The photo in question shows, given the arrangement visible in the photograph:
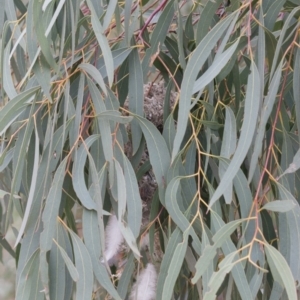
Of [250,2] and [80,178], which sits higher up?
[250,2]

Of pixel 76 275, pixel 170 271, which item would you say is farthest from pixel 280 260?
pixel 76 275

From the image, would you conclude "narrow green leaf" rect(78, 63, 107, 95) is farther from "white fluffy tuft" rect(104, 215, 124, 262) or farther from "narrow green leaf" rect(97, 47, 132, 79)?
"white fluffy tuft" rect(104, 215, 124, 262)

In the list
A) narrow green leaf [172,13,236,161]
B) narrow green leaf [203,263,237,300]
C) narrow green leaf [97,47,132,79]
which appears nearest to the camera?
narrow green leaf [203,263,237,300]

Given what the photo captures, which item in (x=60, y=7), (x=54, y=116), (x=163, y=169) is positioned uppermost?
(x=60, y=7)

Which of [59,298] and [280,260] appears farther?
[59,298]

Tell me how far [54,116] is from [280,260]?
13.5 inches

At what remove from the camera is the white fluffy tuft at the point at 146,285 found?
871 mm

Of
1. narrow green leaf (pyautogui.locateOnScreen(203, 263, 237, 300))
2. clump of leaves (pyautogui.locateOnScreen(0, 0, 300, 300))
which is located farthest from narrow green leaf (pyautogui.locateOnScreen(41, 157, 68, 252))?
narrow green leaf (pyautogui.locateOnScreen(203, 263, 237, 300))

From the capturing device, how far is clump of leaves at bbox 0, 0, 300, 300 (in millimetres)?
729

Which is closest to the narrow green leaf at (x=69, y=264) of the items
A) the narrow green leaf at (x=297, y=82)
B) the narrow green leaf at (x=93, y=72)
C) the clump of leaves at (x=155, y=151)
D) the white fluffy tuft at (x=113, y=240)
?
the clump of leaves at (x=155, y=151)

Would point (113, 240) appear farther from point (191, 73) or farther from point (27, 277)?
point (191, 73)

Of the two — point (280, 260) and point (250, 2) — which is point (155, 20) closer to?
point (250, 2)

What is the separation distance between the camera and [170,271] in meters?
0.72

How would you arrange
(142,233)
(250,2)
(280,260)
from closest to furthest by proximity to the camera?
(280,260)
(250,2)
(142,233)
